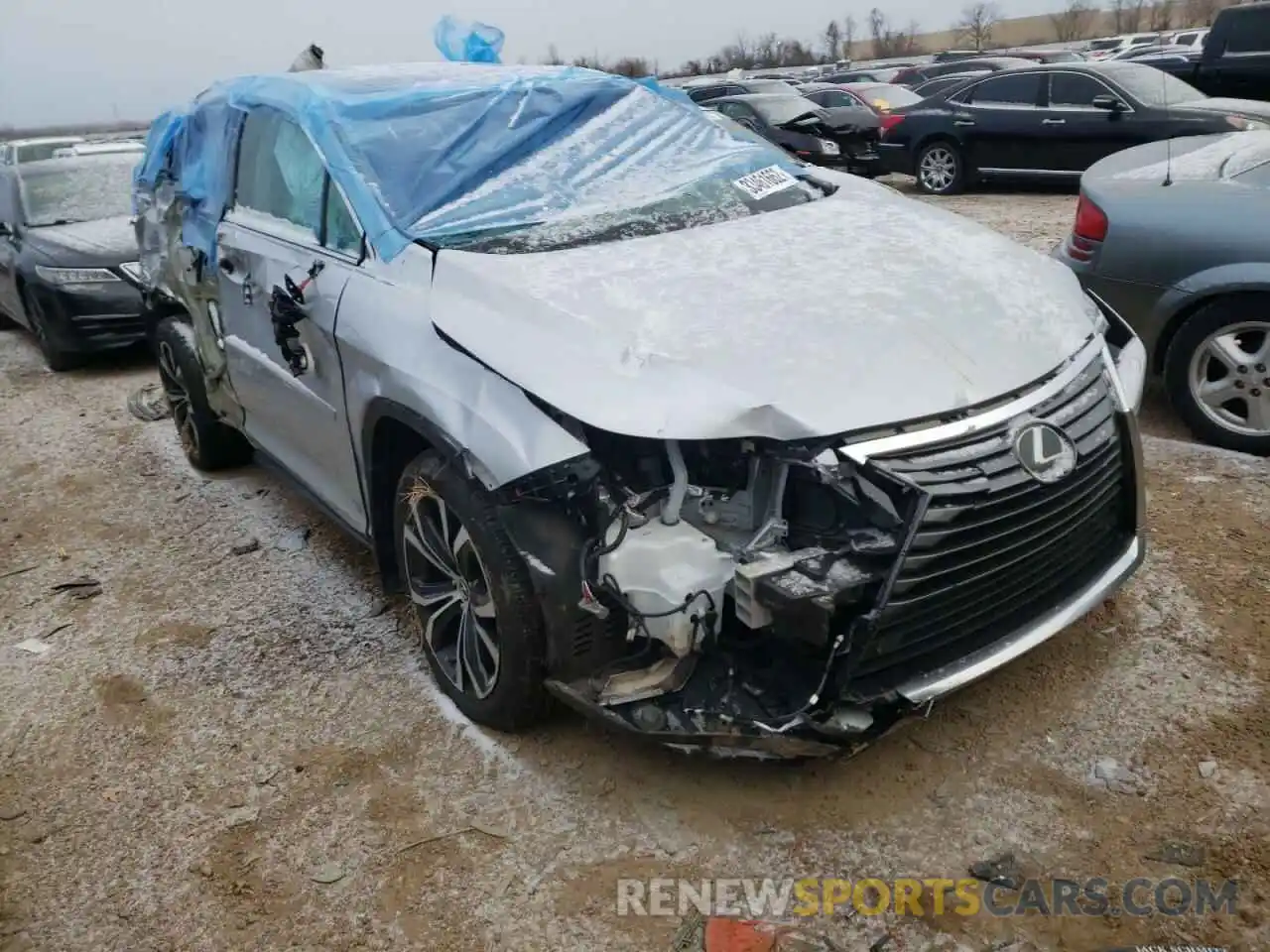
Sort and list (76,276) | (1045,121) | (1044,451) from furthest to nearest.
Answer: (1045,121) → (76,276) → (1044,451)

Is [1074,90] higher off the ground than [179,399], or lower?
higher

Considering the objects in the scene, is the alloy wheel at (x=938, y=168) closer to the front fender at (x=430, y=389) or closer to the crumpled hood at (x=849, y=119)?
the crumpled hood at (x=849, y=119)

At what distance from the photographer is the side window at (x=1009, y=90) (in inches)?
440

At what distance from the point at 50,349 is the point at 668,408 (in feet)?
22.0

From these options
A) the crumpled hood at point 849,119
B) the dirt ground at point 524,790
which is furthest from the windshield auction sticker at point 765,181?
the crumpled hood at point 849,119

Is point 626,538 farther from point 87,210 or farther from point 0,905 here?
point 87,210

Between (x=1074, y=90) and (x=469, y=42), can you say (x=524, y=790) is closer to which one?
(x=469, y=42)

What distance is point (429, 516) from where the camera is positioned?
2898 mm

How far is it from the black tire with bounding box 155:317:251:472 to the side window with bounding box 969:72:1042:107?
383 inches

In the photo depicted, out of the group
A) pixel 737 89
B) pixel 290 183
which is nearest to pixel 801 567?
pixel 290 183

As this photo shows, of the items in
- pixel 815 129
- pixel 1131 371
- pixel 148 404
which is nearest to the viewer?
pixel 1131 371

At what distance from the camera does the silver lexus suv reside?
230 centimetres

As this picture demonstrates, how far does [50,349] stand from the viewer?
7316 millimetres

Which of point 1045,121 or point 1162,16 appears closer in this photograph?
point 1045,121
